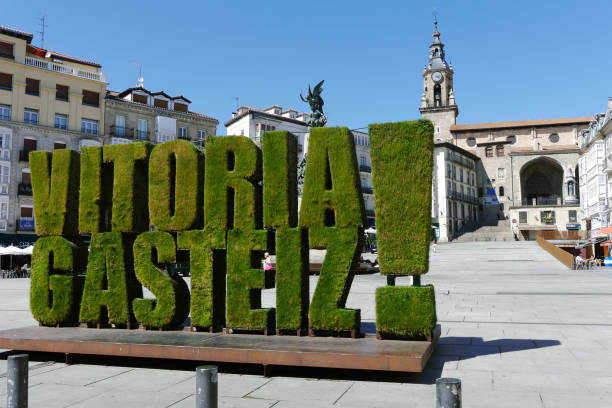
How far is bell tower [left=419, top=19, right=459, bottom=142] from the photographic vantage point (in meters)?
89.9

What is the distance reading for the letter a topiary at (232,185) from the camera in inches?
386

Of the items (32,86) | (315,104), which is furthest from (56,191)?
(32,86)

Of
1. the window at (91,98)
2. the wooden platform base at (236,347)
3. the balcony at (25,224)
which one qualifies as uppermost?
the window at (91,98)

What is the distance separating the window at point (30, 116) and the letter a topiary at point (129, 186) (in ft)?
129

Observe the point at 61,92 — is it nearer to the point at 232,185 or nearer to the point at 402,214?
the point at 232,185

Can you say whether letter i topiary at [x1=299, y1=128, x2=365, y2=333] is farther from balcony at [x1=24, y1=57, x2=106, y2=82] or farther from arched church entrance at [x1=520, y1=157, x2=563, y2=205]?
arched church entrance at [x1=520, y1=157, x2=563, y2=205]

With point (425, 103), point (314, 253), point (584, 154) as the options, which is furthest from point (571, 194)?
point (314, 253)

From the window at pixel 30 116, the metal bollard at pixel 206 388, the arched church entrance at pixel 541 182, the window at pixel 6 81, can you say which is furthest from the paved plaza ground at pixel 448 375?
the arched church entrance at pixel 541 182

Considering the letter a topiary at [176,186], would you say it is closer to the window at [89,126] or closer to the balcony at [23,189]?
the balcony at [23,189]

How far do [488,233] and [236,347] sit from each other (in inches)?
2861

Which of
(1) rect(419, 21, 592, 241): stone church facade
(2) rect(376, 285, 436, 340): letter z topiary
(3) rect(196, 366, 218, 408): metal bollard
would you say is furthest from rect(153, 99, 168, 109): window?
(3) rect(196, 366, 218, 408): metal bollard

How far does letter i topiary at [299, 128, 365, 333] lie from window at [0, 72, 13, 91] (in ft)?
140

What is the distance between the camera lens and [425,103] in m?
91.6

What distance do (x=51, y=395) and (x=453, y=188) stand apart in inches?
2985
